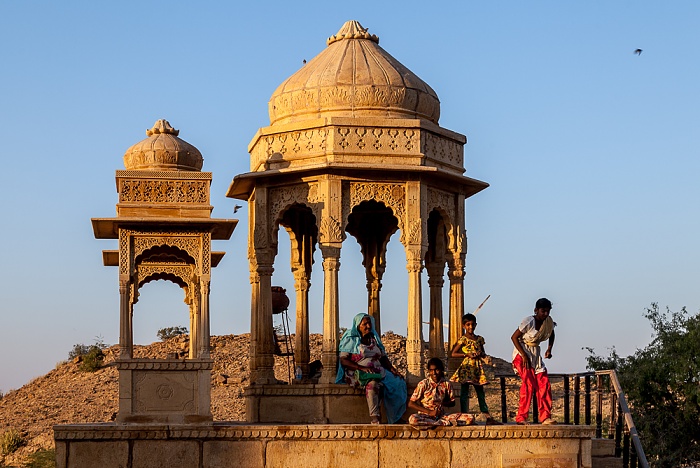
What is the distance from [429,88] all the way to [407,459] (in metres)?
5.75

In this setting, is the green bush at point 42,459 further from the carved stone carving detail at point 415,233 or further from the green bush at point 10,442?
the carved stone carving detail at point 415,233

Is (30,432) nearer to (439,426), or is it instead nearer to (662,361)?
(662,361)

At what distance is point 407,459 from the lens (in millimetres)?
13992

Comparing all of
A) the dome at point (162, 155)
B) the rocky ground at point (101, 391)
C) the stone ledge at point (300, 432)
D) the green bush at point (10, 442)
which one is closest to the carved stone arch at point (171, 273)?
the dome at point (162, 155)

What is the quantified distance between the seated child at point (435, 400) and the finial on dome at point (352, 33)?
5.33 metres

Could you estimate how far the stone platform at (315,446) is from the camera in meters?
13.8

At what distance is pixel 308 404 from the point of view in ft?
53.2

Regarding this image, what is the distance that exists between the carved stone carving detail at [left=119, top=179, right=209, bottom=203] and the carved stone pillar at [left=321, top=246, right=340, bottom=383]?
1978mm

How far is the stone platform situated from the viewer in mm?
13820

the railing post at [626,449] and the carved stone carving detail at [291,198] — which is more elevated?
the carved stone carving detail at [291,198]

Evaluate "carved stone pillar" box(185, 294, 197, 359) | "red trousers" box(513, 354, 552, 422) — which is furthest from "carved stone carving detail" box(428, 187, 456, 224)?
"carved stone pillar" box(185, 294, 197, 359)

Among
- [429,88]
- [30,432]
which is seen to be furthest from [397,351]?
[429,88]

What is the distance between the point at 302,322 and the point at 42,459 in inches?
532

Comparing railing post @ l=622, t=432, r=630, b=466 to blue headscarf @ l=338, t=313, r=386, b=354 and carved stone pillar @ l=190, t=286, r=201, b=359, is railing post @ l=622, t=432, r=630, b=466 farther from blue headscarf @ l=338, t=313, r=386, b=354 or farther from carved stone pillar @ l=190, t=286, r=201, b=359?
carved stone pillar @ l=190, t=286, r=201, b=359
